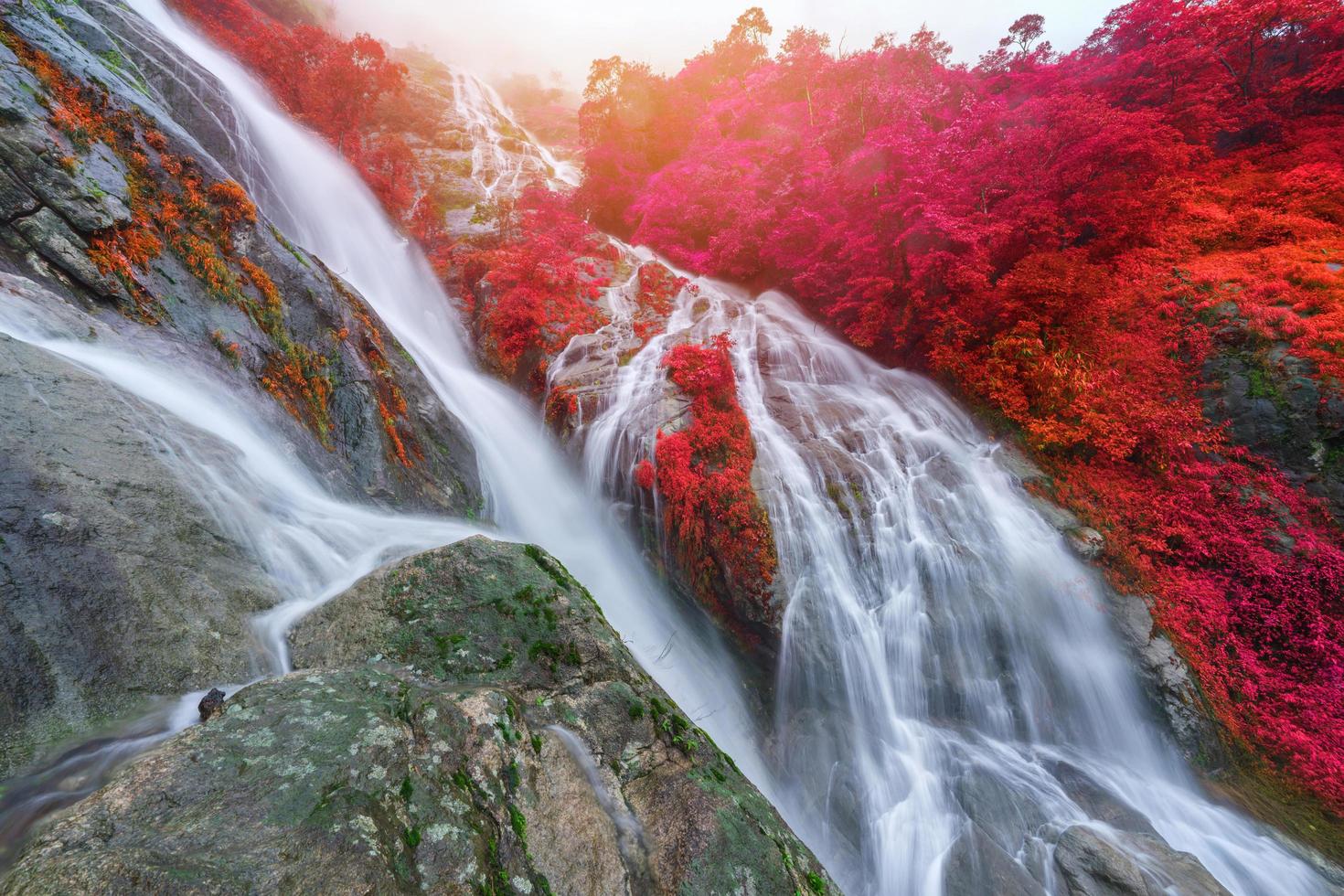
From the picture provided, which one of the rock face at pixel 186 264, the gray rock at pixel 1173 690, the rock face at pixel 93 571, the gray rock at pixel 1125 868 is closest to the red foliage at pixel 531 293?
the rock face at pixel 186 264

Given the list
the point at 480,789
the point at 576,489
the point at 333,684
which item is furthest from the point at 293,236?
the point at 480,789

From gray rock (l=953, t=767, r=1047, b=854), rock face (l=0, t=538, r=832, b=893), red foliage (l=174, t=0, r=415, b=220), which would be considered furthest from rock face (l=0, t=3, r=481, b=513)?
red foliage (l=174, t=0, r=415, b=220)

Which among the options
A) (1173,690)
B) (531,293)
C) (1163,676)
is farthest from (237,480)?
(1173,690)

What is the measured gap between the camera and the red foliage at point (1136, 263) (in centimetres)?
752

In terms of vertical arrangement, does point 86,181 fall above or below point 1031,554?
below

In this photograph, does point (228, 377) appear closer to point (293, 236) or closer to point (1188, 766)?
point (293, 236)

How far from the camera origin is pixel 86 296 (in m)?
4.80

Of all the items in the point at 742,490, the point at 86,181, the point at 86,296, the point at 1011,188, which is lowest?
the point at 86,296

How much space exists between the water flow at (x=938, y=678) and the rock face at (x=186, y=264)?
387 centimetres

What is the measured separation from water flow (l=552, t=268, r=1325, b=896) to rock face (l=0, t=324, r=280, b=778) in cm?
636

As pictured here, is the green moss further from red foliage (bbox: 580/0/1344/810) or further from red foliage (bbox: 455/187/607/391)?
red foliage (bbox: 455/187/607/391)

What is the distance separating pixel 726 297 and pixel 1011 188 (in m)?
8.00

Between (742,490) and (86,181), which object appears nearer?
(86,181)

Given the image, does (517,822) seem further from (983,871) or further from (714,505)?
(983,871)
